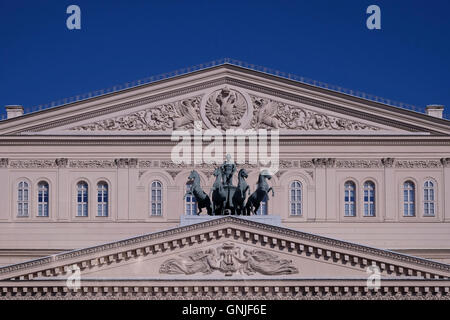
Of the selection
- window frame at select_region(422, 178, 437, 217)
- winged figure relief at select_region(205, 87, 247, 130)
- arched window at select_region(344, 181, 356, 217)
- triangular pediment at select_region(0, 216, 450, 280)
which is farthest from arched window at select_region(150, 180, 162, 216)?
triangular pediment at select_region(0, 216, 450, 280)

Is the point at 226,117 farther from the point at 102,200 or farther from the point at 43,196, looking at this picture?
the point at 43,196

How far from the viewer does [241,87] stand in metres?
82.8

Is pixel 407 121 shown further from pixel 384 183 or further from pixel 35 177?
pixel 35 177

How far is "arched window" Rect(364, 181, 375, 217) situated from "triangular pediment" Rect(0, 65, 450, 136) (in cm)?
307

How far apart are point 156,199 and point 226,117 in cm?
598

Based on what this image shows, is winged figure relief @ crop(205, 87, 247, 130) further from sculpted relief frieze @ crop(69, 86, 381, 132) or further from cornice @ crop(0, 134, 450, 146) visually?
cornice @ crop(0, 134, 450, 146)

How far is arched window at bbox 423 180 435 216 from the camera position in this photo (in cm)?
8231

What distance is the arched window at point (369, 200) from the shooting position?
270ft

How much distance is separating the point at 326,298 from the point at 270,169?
18.6 m

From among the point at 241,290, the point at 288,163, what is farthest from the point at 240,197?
the point at 288,163
